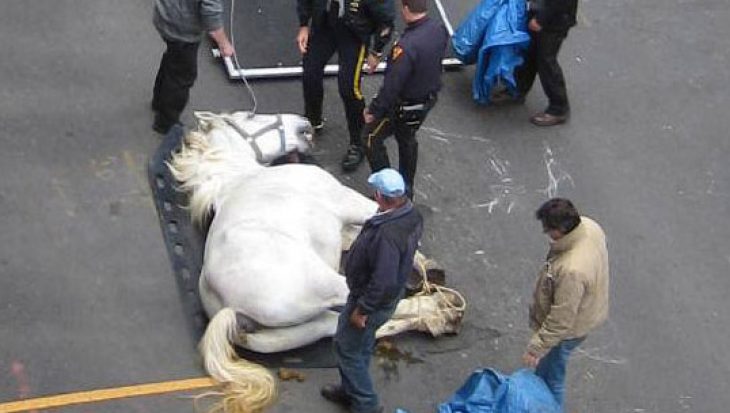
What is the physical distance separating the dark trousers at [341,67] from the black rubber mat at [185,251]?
0.96m

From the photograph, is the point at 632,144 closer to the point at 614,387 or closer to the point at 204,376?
the point at 614,387

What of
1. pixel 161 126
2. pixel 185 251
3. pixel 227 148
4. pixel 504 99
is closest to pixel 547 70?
pixel 504 99

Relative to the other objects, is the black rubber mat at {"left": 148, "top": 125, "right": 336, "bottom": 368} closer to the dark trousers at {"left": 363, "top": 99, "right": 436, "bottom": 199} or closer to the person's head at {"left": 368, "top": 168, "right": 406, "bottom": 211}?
the dark trousers at {"left": 363, "top": 99, "right": 436, "bottom": 199}

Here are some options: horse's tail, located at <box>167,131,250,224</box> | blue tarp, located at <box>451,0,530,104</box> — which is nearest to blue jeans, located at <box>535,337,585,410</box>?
horse's tail, located at <box>167,131,250,224</box>

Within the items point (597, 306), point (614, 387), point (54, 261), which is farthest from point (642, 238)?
point (54, 261)

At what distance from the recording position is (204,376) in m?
7.55

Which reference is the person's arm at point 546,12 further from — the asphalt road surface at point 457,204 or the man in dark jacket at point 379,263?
the man in dark jacket at point 379,263

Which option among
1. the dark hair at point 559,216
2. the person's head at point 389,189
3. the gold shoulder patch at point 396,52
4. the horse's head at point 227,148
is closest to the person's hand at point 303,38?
the horse's head at point 227,148

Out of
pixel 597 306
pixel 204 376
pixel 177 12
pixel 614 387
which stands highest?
pixel 177 12

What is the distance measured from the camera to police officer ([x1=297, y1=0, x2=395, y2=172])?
28.1 ft

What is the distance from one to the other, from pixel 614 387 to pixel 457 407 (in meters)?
1.21

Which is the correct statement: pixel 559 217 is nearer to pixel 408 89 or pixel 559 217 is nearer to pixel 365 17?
pixel 408 89

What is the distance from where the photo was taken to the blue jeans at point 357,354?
7023 millimetres

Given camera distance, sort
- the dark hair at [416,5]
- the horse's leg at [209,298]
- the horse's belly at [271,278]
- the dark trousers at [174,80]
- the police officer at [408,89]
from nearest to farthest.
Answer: the horse's belly at [271,278], the horse's leg at [209,298], the dark hair at [416,5], the police officer at [408,89], the dark trousers at [174,80]
